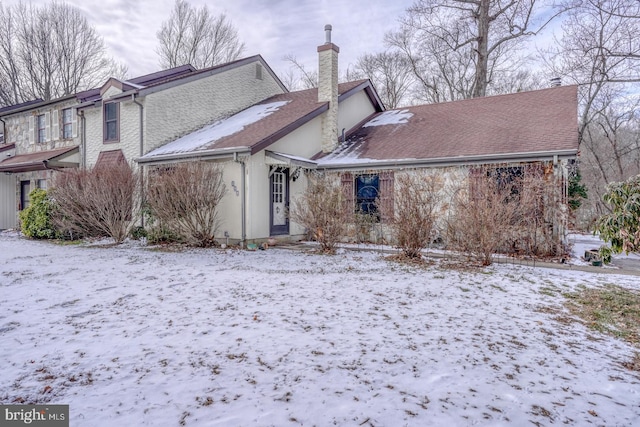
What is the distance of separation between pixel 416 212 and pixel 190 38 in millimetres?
25001

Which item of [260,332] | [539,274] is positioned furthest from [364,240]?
[260,332]

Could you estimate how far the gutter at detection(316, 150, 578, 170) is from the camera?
349 inches

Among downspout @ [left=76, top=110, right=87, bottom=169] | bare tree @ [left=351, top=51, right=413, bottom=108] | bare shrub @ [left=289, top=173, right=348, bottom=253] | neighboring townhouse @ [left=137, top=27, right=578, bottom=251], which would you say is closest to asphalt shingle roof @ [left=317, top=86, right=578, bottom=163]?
neighboring townhouse @ [left=137, top=27, right=578, bottom=251]

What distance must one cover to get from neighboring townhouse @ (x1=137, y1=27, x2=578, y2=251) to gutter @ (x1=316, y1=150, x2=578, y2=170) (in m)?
0.02

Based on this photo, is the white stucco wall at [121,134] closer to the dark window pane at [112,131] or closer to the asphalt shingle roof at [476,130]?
the dark window pane at [112,131]

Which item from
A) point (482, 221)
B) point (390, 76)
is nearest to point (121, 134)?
point (482, 221)

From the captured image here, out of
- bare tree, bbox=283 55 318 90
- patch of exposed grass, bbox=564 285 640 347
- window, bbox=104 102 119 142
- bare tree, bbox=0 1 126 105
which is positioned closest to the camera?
patch of exposed grass, bbox=564 285 640 347

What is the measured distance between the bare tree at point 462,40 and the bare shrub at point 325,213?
13.2 metres

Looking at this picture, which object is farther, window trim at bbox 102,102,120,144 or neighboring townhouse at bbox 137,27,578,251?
window trim at bbox 102,102,120,144

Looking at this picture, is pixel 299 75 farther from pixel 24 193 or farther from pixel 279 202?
pixel 279 202

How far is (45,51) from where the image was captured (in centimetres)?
2488

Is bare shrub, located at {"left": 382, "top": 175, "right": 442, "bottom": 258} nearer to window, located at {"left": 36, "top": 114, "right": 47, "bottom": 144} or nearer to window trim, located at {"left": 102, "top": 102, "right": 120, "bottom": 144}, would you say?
window trim, located at {"left": 102, "top": 102, "right": 120, "bottom": 144}

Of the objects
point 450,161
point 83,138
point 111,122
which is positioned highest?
point 111,122

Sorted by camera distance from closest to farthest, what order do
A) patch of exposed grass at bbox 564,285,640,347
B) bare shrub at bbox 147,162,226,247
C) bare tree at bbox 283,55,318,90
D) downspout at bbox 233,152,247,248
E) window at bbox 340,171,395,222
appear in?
1. patch of exposed grass at bbox 564,285,640,347
2. bare shrub at bbox 147,162,226,247
3. downspout at bbox 233,152,247,248
4. window at bbox 340,171,395,222
5. bare tree at bbox 283,55,318,90
